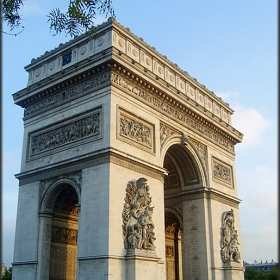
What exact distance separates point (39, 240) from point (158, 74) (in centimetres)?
956

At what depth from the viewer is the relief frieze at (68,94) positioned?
59.4ft

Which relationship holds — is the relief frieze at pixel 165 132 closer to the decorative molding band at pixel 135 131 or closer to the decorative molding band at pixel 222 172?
the decorative molding band at pixel 135 131

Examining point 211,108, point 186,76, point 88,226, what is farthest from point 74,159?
point 211,108

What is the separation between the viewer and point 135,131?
18.6 meters

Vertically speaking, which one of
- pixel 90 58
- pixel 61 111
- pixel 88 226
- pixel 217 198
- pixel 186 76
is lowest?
pixel 88 226

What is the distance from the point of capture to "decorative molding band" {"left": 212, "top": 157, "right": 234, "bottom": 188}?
957 inches

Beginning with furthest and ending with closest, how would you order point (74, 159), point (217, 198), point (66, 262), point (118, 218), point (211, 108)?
point (211, 108) → point (217, 198) → point (66, 262) → point (74, 159) → point (118, 218)

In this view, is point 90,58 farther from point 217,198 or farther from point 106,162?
point 217,198

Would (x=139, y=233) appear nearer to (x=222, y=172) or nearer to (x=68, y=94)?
(x=68, y=94)

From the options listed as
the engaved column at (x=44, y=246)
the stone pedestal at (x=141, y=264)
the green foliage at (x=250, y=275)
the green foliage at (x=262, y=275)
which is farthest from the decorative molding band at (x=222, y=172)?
the green foliage at (x=250, y=275)

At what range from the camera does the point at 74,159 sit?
17719 mm

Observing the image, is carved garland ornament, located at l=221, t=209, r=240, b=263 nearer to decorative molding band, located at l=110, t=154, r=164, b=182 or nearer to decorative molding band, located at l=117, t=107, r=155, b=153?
A: decorative molding band, located at l=110, t=154, r=164, b=182

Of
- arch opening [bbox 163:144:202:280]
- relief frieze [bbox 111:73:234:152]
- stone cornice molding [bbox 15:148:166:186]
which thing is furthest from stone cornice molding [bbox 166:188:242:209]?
stone cornice molding [bbox 15:148:166:186]

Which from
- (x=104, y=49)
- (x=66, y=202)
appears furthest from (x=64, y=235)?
(x=104, y=49)
